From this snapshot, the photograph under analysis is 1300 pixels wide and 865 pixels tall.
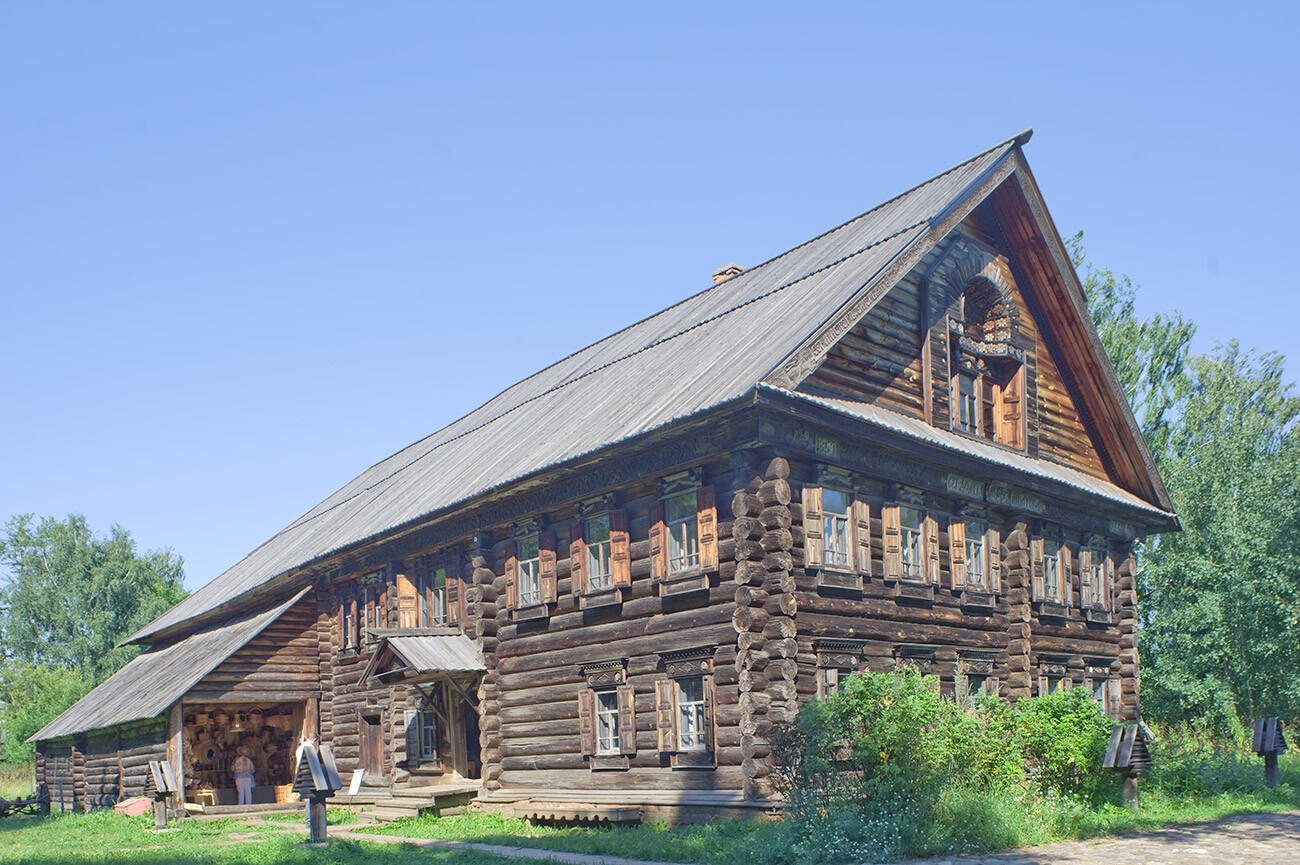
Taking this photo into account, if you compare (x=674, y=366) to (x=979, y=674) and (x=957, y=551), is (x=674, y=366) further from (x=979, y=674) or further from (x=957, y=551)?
(x=979, y=674)

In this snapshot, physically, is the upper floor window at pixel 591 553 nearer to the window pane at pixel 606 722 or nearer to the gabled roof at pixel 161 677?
the window pane at pixel 606 722

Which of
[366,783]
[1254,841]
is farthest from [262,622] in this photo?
[1254,841]

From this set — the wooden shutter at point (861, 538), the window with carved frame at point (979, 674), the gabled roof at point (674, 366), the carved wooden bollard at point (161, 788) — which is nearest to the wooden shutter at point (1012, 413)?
the gabled roof at point (674, 366)

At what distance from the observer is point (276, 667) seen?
30391 millimetres

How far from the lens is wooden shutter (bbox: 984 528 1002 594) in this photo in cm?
2309

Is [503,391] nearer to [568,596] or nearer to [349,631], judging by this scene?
[349,631]

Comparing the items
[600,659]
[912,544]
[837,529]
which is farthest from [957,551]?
[600,659]

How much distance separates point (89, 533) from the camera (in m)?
71.7

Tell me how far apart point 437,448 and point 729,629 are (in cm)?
1742

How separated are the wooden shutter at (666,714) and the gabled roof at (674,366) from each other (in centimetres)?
402

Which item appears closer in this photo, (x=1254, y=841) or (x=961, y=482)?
(x=1254, y=841)

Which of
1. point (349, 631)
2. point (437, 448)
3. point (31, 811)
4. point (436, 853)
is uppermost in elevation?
point (437, 448)

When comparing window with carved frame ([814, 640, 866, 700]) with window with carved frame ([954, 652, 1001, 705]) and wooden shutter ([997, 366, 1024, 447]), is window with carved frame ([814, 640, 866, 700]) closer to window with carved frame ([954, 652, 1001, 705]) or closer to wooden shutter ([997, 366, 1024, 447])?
window with carved frame ([954, 652, 1001, 705])

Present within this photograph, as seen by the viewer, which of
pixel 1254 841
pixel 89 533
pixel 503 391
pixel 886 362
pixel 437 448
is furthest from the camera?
pixel 89 533
